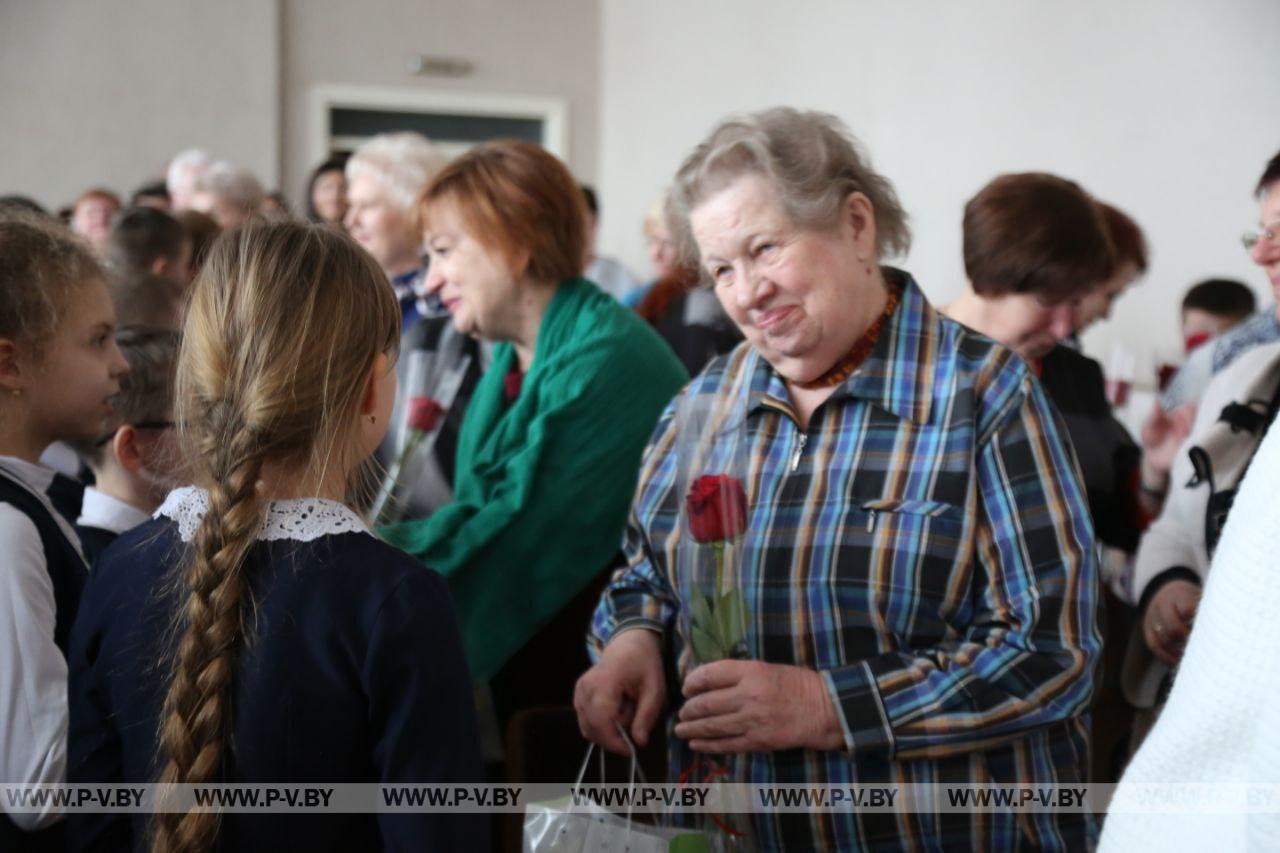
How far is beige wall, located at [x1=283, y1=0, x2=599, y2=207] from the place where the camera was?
10188mm

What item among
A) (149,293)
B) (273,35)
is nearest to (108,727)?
(149,293)

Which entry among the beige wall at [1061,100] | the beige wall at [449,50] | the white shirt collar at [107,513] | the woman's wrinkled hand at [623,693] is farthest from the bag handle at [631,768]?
the beige wall at [449,50]

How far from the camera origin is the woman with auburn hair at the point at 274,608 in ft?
4.17

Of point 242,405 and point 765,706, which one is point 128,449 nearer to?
point 242,405

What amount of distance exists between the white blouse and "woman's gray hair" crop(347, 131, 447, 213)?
2235 mm

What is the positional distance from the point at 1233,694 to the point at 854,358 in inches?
40.8

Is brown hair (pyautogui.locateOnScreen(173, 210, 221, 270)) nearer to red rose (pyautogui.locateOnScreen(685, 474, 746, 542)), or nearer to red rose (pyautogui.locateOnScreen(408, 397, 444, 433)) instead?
red rose (pyautogui.locateOnScreen(408, 397, 444, 433))

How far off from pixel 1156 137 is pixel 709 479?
3.98 meters

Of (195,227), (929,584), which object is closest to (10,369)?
(929,584)

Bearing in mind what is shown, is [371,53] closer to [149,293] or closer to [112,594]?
[149,293]

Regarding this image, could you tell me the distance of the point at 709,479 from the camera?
1625 mm

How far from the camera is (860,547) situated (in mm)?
1736

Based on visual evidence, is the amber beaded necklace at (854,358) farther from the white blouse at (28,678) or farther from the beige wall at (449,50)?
the beige wall at (449,50)

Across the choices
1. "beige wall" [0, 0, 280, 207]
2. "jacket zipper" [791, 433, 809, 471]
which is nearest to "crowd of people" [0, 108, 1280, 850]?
"jacket zipper" [791, 433, 809, 471]
